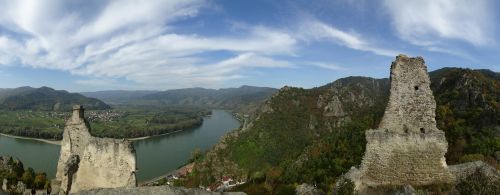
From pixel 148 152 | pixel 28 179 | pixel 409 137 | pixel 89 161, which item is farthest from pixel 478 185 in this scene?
pixel 148 152

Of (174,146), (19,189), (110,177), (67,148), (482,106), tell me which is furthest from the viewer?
(174,146)

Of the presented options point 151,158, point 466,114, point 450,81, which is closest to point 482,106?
point 466,114

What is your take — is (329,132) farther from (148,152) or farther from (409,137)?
(409,137)

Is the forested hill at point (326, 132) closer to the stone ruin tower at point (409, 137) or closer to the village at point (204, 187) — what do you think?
the village at point (204, 187)

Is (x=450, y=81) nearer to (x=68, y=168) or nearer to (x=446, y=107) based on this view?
(x=446, y=107)

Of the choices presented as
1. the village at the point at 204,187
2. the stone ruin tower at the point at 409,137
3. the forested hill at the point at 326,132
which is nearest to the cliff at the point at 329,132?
the forested hill at the point at 326,132

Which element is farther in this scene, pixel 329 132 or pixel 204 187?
pixel 329 132
